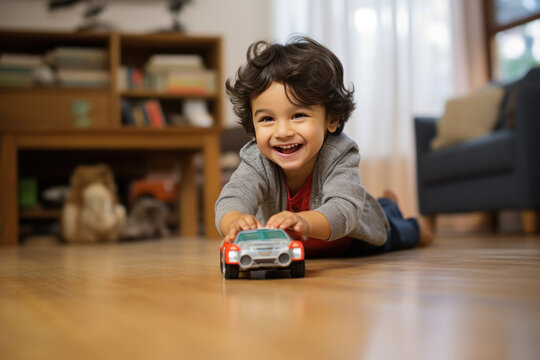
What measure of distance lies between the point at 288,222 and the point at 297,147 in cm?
24

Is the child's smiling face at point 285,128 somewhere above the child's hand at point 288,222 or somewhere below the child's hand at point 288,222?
above

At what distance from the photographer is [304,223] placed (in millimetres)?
880

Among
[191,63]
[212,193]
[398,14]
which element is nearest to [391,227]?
[212,193]

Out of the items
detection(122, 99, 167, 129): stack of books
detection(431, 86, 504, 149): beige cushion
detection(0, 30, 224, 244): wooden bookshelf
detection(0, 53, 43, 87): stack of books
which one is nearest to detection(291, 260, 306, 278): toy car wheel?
detection(0, 30, 224, 244): wooden bookshelf

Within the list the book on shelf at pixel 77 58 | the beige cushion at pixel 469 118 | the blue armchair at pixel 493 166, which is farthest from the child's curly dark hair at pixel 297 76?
the book on shelf at pixel 77 58

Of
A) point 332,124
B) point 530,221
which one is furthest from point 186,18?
point 332,124

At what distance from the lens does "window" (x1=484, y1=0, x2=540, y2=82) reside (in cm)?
353

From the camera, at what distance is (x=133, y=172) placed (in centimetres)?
347

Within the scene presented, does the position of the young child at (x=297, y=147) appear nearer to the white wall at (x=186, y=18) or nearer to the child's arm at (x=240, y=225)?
the child's arm at (x=240, y=225)

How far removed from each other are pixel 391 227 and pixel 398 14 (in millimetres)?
2735

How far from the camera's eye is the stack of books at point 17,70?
316cm

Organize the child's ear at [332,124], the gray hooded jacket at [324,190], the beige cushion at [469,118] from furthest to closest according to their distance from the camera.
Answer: the beige cushion at [469,118] < the child's ear at [332,124] < the gray hooded jacket at [324,190]

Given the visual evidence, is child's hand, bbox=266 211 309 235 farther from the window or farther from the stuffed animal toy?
the window

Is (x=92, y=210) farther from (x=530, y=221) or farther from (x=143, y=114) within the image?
(x=530, y=221)
